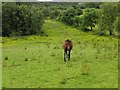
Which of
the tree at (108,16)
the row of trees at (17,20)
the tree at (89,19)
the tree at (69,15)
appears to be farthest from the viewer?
the tree at (69,15)

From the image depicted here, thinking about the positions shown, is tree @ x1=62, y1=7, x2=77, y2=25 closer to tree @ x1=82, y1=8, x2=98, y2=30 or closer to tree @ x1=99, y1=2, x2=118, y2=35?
tree @ x1=82, y1=8, x2=98, y2=30

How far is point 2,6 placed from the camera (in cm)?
6347

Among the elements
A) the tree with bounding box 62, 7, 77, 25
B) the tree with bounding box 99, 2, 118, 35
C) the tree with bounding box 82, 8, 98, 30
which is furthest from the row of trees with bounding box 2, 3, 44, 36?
the tree with bounding box 62, 7, 77, 25

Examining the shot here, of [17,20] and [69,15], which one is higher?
[17,20]

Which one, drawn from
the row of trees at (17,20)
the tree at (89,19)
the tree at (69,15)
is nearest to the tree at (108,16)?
the tree at (89,19)

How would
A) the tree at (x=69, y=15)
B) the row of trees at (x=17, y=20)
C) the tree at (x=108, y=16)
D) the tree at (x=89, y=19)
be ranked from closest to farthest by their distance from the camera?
the tree at (x=108, y=16), the row of trees at (x=17, y=20), the tree at (x=89, y=19), the tree at (x=69, y=15)

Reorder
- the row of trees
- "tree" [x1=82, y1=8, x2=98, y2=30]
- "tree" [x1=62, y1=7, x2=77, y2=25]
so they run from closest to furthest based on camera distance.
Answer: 1. the row of trees
2. "tree" [x1=82, y1=8, x2=98, y2=30]
3. "tree" [x1=62, y1=7, x2=77, y2=25]

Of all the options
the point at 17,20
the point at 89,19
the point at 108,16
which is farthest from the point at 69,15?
the point at 108,16

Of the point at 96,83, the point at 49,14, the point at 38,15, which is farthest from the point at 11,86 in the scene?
the point at 49,14

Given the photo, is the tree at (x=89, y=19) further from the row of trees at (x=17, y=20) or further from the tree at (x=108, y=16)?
the row of trees at (x=17, y=20)

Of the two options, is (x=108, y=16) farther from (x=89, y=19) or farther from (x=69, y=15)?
(x=69, y=15)

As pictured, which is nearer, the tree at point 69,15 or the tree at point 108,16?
the tree at point 108,16

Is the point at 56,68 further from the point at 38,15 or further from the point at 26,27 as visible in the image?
the point at 38,15

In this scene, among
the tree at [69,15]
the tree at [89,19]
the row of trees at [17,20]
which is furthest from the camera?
the tree at [69,15]
